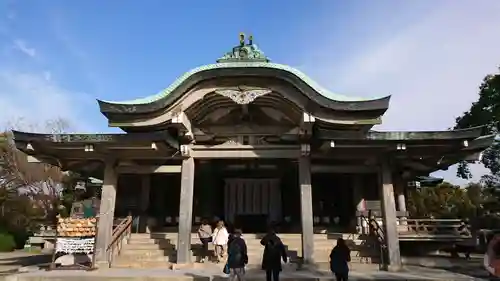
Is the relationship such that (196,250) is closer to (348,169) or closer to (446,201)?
(348,169)

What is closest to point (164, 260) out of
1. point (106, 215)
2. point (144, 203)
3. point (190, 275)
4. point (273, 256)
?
point (106, 215)

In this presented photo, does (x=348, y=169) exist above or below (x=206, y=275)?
above

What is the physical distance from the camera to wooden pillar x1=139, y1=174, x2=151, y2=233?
52.6 feet

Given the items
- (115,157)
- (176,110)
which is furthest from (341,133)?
(115,157)

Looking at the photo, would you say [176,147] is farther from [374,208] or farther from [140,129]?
[374,208]

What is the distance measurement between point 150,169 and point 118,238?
2.47m

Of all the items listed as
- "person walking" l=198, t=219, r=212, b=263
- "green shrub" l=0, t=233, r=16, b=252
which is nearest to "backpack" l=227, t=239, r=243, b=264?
"person walking" l=198, t=219, r=212, b=263

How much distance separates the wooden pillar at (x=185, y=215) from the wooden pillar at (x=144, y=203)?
4.55 metres

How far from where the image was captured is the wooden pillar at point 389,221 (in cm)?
1160

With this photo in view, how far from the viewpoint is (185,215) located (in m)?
12.1

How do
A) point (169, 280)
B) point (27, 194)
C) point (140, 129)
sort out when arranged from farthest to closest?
point (27, 194), point (140, 129), point (169, 280)

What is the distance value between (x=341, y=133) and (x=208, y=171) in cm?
679

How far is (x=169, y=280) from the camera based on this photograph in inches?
385

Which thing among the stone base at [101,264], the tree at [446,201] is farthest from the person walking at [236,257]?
the tree at [446,201]
